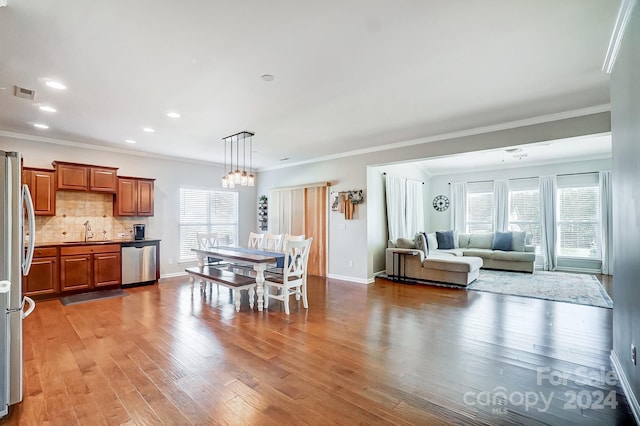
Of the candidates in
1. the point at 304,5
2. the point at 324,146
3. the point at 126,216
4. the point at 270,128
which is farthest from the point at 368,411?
the point at 126,216

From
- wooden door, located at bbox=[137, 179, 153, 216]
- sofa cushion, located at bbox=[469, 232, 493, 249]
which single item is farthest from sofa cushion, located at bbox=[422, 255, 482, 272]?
wooden door, located at bbox=[137, 179, 153, 216]

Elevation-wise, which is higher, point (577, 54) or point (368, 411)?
point (577, 54)

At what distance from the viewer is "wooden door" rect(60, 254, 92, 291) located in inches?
195

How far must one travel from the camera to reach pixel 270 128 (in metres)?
4.63

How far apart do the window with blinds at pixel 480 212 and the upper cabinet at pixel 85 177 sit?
8.91 meters

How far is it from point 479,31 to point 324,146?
150 inches

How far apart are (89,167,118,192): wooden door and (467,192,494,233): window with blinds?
8878 millimetres

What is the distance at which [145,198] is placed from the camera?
613cm

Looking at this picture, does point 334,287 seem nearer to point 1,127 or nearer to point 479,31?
point 479,31

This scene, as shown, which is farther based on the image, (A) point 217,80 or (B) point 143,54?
(A) point 217,80

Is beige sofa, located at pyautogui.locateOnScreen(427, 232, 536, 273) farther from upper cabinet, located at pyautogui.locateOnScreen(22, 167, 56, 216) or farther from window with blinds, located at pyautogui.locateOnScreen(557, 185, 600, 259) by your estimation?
upper cabinet, located at pyautogui.locateOnScreen(22, 167, 56, 216)

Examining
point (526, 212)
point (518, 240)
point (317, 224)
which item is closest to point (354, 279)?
point (317, 224)

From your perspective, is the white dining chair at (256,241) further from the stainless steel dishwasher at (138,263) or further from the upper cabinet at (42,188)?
the upper cabinet at (42,188)

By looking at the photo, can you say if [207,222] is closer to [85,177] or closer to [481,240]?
[85,177]
